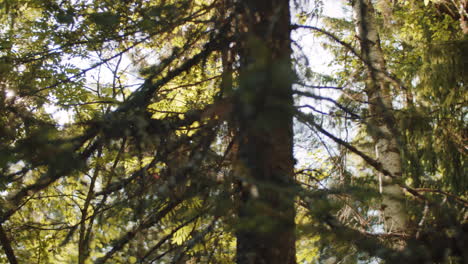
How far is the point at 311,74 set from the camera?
3.62 metres

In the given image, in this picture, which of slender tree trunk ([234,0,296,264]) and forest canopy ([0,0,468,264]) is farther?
forest canopy ([0,0,468,264])

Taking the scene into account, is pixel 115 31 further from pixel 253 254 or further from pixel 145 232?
pixel 253 254

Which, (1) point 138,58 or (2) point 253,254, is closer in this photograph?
(2) point 253,254

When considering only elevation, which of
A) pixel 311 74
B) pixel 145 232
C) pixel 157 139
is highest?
pixel 311 74

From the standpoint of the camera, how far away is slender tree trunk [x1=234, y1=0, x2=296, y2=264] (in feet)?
5.84

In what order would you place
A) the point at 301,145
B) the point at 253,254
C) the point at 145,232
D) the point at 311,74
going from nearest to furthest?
the point at 253,254 < the point at 311,74 < the point at 145,232 < the point at 301,145

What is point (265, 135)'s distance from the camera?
274 cm

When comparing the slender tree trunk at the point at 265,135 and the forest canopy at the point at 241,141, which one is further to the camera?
the forest canopy at the point at 241,141

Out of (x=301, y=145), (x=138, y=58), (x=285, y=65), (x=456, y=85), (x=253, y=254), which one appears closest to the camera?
(x=285, y=65)

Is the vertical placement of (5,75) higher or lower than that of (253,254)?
higher

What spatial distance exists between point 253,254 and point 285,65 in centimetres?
194

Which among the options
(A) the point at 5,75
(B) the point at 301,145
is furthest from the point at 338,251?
(A) the point at 5,75

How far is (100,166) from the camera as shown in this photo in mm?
6391

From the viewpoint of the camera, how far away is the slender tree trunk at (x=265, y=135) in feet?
5.84
